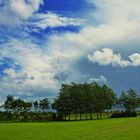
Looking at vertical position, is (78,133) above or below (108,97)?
below

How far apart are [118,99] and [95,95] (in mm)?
28462

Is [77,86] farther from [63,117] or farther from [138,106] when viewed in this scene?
[138,106]

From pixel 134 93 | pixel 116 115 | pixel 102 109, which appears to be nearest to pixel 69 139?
pixel 116 115

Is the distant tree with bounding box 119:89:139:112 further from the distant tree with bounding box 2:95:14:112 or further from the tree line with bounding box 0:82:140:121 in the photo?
the distant tree with bounding box 2:95:14:112

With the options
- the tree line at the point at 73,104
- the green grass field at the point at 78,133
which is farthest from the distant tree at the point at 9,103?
the green grass field at the point at 78,133

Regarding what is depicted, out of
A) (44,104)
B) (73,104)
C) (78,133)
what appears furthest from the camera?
(44,104)

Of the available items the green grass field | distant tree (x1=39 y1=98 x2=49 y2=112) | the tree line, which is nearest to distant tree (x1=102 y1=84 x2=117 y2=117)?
the tree line

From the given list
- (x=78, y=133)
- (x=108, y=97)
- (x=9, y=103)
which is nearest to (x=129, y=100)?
(x=108, y=97)

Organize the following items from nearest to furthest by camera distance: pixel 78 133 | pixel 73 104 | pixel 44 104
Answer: pixel 78 133
pixel 73 104
pixel 44 104

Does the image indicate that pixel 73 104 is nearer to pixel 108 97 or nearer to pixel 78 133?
pixel 108 97

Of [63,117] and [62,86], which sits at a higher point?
[62,86]

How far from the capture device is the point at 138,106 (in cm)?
19388

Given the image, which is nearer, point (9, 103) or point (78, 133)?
point (78, 133)

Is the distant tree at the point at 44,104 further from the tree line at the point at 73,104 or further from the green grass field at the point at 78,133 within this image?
the green grass field at the point at 78,133
